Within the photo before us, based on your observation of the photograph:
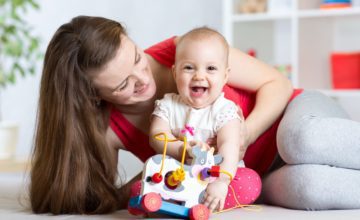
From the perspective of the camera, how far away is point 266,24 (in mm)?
4055

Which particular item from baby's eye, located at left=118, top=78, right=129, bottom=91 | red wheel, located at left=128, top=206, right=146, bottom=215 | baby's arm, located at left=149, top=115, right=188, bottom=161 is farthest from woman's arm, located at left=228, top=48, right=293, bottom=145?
red wheel, located at left=128, top=206, right=146, bottom=215

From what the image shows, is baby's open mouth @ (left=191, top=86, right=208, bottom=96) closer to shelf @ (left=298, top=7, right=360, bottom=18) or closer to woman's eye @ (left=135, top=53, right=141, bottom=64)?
woman's eye @ (left=135, top=53, right=141, bottom=64)

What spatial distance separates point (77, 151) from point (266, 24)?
255cm

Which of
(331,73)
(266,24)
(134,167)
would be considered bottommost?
(134,167)

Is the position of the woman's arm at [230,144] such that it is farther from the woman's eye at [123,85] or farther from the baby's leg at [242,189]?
the woman's eye at [123,85]

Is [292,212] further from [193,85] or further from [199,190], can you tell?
[193,85]

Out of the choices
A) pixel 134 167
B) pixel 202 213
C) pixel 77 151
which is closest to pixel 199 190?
pixel 202 213

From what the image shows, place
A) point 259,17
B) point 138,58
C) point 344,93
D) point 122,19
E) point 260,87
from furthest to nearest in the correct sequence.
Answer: point 122,19 < point 259,17 < point 344,93 < point 260,87 < point 138,58

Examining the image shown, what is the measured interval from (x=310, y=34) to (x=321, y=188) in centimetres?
229

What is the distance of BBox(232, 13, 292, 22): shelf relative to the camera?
3771 mm

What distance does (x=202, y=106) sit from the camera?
1.70 metres

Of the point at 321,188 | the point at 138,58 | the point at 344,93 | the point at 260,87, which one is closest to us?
the point at 321,188

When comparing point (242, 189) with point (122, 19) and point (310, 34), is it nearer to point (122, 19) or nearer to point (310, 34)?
point (310, 34)

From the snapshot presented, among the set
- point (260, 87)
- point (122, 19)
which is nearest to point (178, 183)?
point (260, 87)
